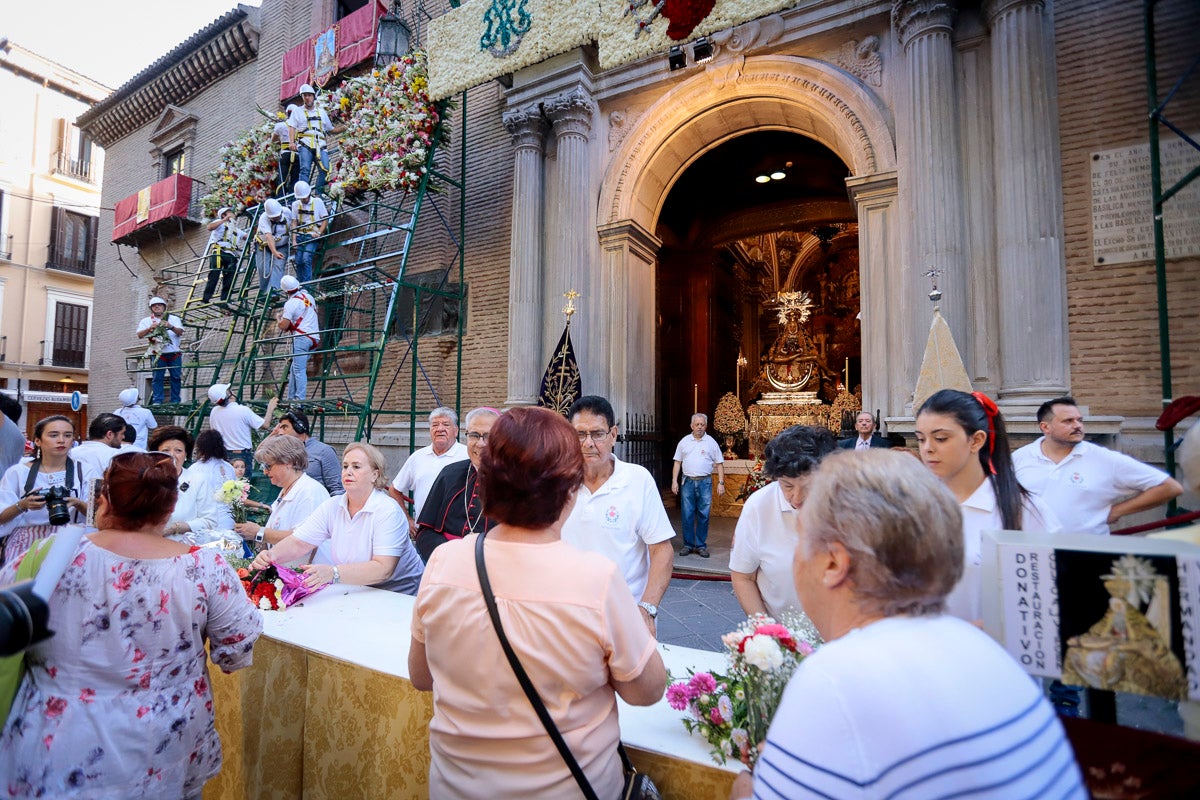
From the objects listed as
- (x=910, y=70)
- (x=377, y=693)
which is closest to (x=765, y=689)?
(x=377, y=693)

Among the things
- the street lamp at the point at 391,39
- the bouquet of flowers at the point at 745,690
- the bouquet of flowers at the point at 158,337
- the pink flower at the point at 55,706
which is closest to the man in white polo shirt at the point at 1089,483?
the bouquet of flowers at the point at 745,690

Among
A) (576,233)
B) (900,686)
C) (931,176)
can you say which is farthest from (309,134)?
(900,686)

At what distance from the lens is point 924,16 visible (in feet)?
20.9

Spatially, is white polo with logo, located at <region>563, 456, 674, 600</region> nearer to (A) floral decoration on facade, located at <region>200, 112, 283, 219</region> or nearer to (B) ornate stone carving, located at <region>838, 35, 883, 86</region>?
(B) ornate stone carving, located at <region>838, 35, 883, 86</region>

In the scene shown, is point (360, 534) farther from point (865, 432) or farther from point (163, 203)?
point (163, 203)

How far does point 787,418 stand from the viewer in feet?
36.8

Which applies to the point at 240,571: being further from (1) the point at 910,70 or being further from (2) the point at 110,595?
(1) the point at 910,70

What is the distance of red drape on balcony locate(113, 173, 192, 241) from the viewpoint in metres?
15.3

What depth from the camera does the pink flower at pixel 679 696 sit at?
1.72 metres

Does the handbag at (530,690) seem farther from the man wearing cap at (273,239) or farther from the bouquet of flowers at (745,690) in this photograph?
the man wearing cap at (273,239)

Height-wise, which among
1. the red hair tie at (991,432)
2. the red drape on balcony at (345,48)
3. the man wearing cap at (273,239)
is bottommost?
the red hair tie at (991,432)

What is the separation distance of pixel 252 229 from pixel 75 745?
11828mm

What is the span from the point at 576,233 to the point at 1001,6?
5207 millimetres

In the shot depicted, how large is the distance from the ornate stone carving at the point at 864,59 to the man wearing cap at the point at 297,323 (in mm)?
7552
